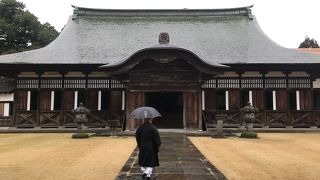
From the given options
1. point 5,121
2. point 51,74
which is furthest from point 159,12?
point 5,121

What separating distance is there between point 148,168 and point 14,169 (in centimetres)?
385

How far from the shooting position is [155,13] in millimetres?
29547

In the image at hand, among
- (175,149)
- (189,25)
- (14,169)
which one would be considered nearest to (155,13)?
(189,25)

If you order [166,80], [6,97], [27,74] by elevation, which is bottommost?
[6,97]

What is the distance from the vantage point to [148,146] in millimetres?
7344

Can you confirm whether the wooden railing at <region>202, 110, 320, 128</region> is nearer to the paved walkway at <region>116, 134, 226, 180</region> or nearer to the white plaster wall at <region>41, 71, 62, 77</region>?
the white plaster wall at <region>41, 71, 62, 77</region>

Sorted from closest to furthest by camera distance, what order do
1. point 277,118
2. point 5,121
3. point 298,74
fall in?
point 277,118
point 298,74
point 5,121

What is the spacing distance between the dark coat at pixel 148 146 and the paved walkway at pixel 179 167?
755 mm

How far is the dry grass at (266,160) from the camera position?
27.1 ft

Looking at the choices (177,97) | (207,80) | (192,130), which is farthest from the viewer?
(177,97)

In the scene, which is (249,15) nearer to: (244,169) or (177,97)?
(177,97)

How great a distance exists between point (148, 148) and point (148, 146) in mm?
41

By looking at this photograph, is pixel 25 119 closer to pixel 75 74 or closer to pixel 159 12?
pixel 75 74

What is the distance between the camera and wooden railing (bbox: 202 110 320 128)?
878 inches
